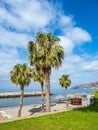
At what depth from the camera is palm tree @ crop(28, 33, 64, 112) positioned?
2025 centimetres

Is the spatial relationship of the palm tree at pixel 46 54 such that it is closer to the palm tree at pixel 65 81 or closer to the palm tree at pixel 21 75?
the palm tree at pixel 21 75

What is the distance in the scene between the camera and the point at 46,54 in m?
20.5

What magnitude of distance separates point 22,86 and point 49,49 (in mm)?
11134

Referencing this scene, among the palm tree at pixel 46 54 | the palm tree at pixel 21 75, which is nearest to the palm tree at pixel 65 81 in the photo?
the palm tree at pixel 21 75

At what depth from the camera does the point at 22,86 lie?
29484 millimetres

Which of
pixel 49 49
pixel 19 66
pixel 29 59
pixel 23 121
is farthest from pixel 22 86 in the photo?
pixel 23 121

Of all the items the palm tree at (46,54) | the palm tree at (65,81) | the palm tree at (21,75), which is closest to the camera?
the palm tree at (46,54)

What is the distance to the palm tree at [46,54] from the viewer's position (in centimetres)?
2025

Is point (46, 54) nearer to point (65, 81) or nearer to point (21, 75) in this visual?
point (21, 75)

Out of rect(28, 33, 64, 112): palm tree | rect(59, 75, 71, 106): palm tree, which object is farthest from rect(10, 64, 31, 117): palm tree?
rect(59, 75, 71, 106): palm tree

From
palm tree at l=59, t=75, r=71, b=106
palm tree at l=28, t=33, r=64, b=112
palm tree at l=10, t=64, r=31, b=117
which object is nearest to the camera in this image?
palm tree at l=28, t=33, r=64, b=112

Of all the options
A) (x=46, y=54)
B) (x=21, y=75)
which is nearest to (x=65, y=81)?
(x=21, y=75)

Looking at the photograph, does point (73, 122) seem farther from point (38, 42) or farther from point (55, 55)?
point (38, 42)

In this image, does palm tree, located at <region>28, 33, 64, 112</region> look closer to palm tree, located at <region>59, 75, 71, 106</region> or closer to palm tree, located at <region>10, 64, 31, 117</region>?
palm tree, located at <region>10, 64, 31, 117</region>
